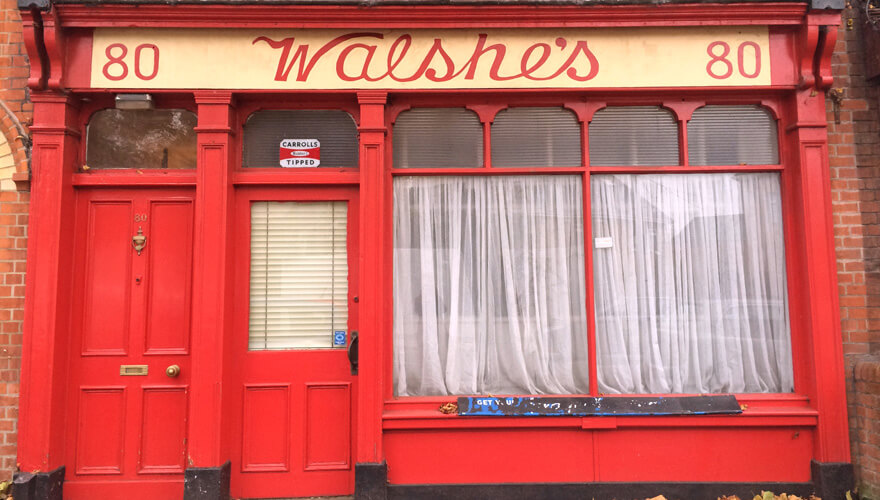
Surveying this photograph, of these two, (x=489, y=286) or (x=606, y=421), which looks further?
(x=489, y=286)

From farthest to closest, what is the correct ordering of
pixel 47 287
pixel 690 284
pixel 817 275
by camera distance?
1. pixel 690 284
2. pixel 817 275
3. pixel 47 287

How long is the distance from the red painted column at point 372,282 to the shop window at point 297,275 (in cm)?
36

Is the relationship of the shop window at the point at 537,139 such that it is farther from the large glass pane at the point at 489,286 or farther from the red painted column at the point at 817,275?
the red painted column at the point at 817,275

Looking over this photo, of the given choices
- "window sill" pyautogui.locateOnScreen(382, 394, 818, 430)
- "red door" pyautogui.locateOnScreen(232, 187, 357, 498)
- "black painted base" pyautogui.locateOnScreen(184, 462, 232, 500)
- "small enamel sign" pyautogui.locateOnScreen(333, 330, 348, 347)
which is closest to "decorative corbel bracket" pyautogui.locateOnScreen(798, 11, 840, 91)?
"window sill" pyautogui.locateOnScreen(382, 394, 818, 430)

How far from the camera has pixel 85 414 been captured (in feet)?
14.5

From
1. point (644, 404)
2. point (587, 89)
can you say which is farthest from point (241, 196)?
point (644, 404)

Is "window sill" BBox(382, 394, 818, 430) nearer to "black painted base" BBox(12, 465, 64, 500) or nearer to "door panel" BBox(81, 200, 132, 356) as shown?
"door panel" BBox(81, 200, 132, 356)

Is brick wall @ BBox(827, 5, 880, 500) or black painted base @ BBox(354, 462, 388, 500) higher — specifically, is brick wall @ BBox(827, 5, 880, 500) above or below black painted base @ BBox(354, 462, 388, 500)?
above

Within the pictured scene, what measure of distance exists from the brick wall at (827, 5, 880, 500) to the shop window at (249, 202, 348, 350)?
4427 mm

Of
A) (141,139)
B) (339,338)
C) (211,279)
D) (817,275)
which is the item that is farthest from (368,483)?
(817,275)

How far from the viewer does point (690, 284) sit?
15.3 feet

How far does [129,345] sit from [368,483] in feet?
7.88

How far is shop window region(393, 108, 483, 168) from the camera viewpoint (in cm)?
471

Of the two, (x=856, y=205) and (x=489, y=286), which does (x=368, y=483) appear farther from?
(x=856, y=205)
